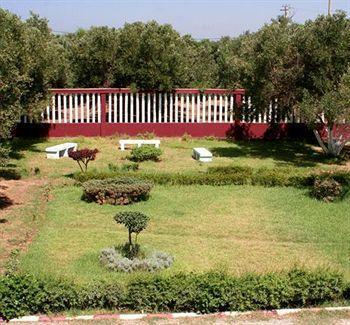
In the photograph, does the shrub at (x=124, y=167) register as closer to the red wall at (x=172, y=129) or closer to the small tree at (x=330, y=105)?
the small tree at (x=330, y=105)

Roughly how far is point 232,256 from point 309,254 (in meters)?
1.72

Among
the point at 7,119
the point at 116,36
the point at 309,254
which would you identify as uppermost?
the point at 116,36

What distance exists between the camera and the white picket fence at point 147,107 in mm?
27938

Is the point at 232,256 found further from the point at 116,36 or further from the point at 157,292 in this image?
the point at 116,36

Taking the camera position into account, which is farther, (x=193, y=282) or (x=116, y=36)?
(x=116, y=36)

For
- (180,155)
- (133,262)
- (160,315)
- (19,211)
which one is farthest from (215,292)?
(180,155)

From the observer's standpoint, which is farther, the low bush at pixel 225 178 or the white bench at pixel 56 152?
the white bench at pixel 56 152

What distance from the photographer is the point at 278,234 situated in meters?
14.3

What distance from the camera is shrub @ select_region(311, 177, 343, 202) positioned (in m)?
17.1

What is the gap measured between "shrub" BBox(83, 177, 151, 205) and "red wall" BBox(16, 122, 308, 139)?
11.1 m

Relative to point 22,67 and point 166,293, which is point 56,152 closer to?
point 22,67

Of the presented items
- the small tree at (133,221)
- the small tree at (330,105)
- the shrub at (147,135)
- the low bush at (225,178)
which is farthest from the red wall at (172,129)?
the small tree at (133,221)

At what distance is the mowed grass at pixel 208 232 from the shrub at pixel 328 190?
32 centimetres

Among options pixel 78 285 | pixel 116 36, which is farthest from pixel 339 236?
pixel 116 36
